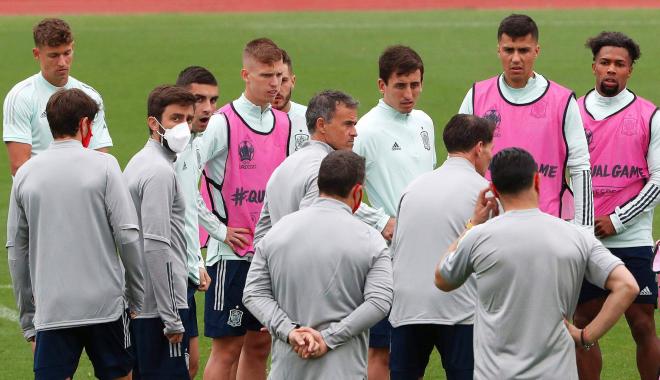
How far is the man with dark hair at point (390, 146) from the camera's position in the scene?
7.39 m

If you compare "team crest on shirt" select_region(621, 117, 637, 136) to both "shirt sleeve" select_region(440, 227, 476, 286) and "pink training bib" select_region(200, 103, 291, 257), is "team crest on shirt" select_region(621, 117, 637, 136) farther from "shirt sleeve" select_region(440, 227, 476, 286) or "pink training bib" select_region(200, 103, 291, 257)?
"shirt sleeve" select_region(440, 227, 476, 286)

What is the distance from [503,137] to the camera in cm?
741

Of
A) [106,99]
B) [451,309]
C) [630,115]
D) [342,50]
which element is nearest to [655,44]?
[342,50]

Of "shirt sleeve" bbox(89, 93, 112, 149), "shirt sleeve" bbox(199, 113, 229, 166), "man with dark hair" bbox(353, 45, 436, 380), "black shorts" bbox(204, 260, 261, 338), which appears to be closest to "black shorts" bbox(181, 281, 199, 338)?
"black shorts" bbox(204, 260, 261, 338)

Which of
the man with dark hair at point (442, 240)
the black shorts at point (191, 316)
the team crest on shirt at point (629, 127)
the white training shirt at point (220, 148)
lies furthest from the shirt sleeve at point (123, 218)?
the team crest on shirt at point (629, 127)

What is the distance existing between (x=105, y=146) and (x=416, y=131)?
2026mm

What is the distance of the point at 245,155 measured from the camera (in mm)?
7648

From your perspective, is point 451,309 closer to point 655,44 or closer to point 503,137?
point 503,137

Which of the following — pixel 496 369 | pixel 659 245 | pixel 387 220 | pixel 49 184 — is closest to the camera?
pixel 496 369

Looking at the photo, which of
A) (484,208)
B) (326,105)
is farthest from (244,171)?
(484,208)

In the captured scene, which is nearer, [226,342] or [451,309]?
[451,309]

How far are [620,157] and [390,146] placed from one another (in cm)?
157

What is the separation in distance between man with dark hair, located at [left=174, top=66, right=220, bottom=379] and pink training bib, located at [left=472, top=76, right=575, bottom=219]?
1.70m

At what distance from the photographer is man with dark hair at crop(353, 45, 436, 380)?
24.2ft
